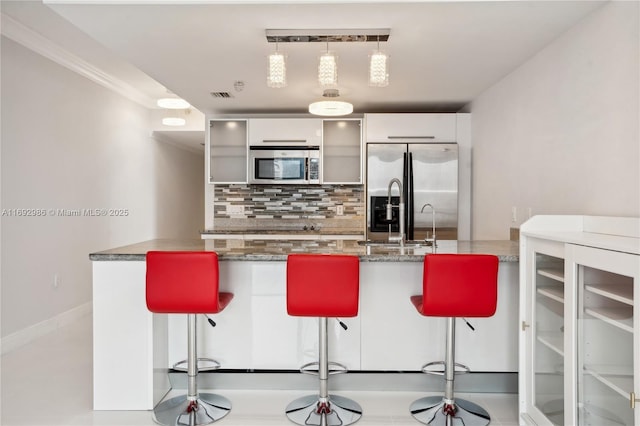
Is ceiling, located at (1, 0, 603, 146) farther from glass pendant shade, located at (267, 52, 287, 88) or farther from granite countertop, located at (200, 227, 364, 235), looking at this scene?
granite countertop, located at (200, 227, 364, 235)

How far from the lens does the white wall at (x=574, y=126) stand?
2117mm

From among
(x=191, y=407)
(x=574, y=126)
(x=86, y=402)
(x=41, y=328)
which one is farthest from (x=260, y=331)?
(x=41, y=328)

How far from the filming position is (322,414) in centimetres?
239

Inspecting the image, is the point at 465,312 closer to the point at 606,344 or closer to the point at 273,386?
the point at 606,344

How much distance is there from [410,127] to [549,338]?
3.03 metres

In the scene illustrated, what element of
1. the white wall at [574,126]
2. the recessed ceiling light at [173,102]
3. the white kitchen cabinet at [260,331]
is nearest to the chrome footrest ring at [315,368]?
the white kitchen cabinet at [260,331]

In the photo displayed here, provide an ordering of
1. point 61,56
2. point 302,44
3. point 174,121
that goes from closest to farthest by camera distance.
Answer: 1. point 302,44
2. point 61,56
3. point 174,121

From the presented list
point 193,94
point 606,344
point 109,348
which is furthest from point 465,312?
point 193,94

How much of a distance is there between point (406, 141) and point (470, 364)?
2639mm

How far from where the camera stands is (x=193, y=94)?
13.9 feet

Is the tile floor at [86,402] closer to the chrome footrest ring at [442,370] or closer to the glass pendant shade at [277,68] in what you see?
the chrome footrest ring at [442,370]

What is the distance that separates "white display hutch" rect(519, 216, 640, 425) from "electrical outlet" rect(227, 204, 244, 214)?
12.1ft

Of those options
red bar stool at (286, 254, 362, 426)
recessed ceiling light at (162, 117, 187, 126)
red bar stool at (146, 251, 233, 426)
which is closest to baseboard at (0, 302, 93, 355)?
red bar stool at (146, 251, 233, 426)

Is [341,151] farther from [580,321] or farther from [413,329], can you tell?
[580,321]
